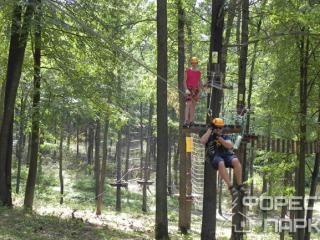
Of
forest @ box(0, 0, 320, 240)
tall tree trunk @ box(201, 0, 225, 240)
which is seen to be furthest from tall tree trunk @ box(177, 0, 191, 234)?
tall tree trunk @ box(201, 0, 225, 240)

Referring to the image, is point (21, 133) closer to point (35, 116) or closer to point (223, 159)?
point (35, 116)

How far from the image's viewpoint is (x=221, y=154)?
6930mm

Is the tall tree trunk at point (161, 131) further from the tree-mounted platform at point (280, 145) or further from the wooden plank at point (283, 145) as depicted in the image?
the wooden plank at point (283, 145)

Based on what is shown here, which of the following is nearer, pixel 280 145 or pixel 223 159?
pixel 223 159

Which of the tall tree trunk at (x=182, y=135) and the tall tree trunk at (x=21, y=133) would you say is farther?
the tall tree trunk at (x=182, y=135)

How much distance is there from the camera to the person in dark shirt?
268 inches

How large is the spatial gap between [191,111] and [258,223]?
69.9 feet

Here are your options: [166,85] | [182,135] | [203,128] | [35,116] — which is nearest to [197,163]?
[182,135]

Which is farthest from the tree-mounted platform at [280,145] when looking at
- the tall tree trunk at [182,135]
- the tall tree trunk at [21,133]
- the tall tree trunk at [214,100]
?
the tall tree trunk at [21,133]

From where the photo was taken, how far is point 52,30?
12.4 metres

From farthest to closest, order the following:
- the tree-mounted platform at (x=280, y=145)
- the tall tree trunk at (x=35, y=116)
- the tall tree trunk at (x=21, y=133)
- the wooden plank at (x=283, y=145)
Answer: the tall tree trunk at (x=21, y=133), the tall tree trunk at (x=35, y=116), the wooden plank at (x=283, y=145), the tree-mounted platform at (x=280, y=145)

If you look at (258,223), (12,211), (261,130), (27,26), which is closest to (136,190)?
(258,223)

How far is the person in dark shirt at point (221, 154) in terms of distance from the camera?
681 cm

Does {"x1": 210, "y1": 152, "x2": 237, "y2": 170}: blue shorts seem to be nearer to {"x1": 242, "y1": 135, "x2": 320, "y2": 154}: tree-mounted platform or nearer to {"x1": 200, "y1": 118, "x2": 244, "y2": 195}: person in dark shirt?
{"x1": 200, "y1": 118, "x2": 244, "y2": 195}: person in dark shirt
